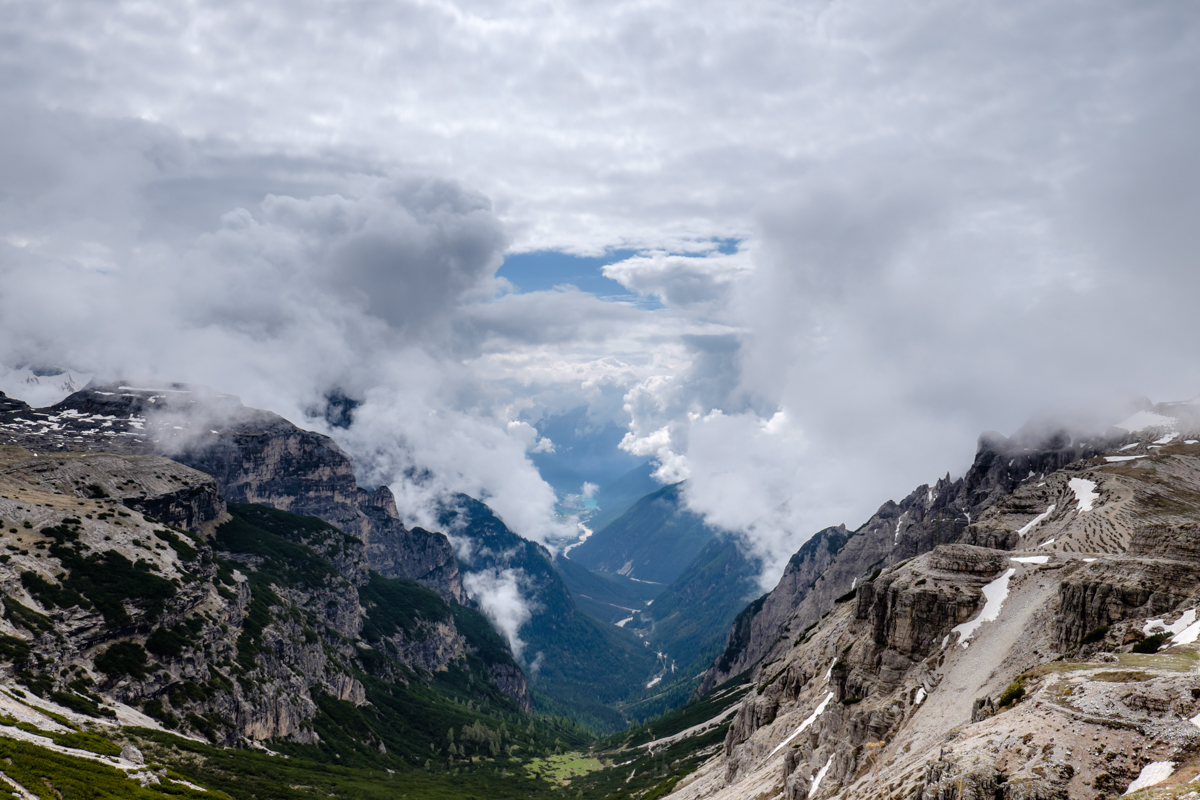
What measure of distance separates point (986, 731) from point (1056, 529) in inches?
2958

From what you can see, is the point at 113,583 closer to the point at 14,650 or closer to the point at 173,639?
the point at 173,639

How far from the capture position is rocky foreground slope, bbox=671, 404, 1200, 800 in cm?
3991

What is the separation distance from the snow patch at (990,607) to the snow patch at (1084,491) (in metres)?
44.2

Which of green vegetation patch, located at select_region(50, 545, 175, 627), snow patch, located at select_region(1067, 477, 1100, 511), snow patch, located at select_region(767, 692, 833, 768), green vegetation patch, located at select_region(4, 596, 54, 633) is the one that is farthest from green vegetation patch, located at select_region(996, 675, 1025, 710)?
green vegetation patch, located at select_region(50, 545, 175, 627)

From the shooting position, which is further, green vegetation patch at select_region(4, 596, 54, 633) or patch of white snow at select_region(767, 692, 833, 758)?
green vegetation patch at select_region(4, 596, 54, 633)

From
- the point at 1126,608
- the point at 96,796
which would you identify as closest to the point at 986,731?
the point at 1126,608

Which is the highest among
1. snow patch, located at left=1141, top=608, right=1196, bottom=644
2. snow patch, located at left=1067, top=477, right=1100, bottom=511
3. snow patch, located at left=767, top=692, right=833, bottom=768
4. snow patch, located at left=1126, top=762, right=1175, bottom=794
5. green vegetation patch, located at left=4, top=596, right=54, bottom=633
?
snow patch, located at left=1067, top=477, right=1100, bottom=511

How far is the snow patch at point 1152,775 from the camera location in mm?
36156

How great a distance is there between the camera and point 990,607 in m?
77.9

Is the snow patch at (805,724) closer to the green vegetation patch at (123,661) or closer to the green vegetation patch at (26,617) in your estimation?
the green vegetation patch at (123,661)

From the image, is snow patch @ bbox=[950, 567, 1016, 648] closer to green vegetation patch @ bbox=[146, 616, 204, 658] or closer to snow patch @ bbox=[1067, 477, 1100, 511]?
snow patch @ bbox=[1067, 477, 1100, 511]

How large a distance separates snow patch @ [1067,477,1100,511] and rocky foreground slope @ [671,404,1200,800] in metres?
0.66

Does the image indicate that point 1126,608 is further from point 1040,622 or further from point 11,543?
point 11,543

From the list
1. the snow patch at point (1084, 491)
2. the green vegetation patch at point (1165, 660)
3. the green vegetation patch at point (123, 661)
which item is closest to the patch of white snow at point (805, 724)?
the green vegetation patch at point (1165, 660)
